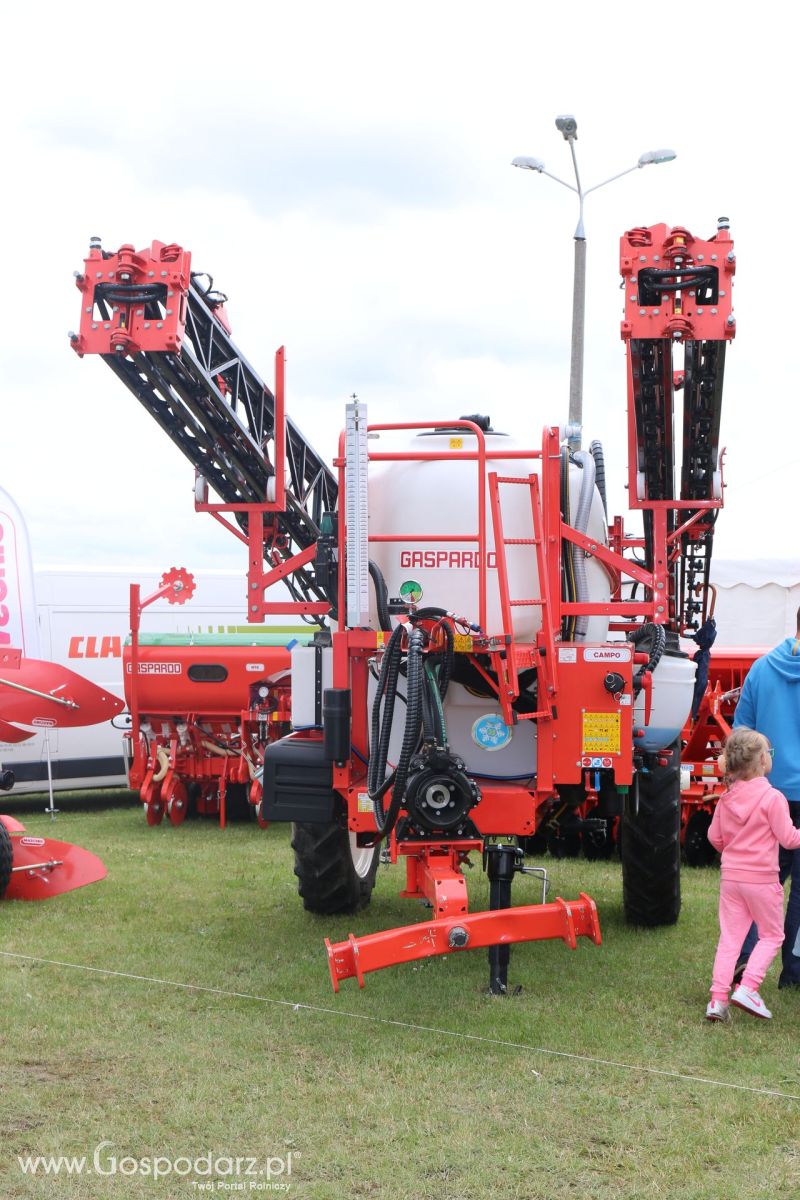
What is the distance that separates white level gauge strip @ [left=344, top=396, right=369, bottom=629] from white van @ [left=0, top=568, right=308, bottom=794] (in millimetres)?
7707

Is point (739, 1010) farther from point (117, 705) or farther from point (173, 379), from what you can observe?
point (117, 705)

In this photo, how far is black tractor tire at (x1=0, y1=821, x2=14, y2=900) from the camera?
761 cm

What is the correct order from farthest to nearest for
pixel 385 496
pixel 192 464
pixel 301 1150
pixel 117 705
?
pixel 117 705
pixel 192 464
pixel 385 496
pixel 301 1150

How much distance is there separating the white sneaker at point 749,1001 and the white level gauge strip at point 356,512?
230 cm

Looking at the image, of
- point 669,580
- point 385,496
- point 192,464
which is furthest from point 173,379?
point 669,580

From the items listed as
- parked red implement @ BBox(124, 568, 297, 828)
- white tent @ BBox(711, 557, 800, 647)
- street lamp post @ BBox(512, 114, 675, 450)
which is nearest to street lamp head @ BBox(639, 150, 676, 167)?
street lamp post @ BBox(512, 114, 675, 450)

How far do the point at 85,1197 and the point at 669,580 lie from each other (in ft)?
17.9

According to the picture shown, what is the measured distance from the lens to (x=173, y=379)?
815 centimetres

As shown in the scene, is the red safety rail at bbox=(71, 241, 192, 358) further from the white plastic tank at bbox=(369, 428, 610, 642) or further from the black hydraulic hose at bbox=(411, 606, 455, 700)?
the black hydraulic hose at bbox=(411, 606, 455, 700)

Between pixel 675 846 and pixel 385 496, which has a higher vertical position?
pixel 385 496

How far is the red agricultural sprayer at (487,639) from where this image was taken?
5570 millimetres

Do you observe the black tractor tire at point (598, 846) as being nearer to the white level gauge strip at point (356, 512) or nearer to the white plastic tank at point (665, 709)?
the white plastic tank at point (665, 709)

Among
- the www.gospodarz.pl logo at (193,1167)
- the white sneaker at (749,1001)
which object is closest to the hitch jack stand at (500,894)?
the white sneaker at (749,1001)

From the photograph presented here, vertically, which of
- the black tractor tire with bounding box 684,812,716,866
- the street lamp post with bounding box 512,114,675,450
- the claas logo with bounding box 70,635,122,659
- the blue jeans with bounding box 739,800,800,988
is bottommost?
the black tractor tire with bounding box 684,812,716,866
